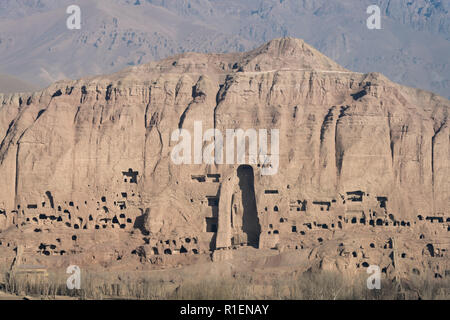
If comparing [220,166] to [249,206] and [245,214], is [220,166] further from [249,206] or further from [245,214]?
[245,214]

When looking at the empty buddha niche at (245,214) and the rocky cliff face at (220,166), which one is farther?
the empty buddha niche at (245,214)

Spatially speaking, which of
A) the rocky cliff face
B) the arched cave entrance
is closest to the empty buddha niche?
the arched cave entrance

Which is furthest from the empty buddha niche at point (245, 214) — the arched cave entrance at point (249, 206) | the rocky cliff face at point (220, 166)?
the rocky cliff face at point (220, 166)

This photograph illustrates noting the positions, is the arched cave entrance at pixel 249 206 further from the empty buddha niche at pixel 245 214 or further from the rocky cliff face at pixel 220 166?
the rocky cliff face at pixel 220 166

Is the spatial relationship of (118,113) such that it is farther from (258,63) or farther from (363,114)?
(363,114)

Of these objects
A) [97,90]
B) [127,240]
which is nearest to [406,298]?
[127,240]

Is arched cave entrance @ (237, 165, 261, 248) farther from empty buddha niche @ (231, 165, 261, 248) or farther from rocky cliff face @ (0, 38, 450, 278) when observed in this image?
rocky cliff face @ (0, 38, 450, 278)

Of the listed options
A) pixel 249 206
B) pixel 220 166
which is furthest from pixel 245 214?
pixel 220 166
